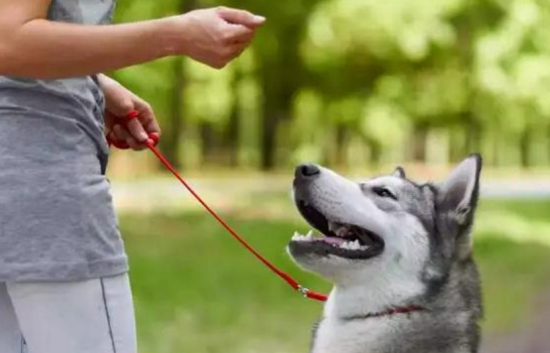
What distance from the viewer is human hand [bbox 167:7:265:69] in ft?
11.0

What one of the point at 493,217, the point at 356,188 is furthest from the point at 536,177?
the point at 356,188

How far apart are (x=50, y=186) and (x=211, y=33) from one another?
22.1 inches

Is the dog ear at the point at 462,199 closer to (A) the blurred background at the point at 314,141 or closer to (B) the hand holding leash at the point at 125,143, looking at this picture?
(B) the hand holding leash at the point at 125,143

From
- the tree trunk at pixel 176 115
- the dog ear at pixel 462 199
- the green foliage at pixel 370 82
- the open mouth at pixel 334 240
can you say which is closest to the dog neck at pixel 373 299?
the open mouth at pixel 334 240

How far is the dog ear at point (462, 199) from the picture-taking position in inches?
194

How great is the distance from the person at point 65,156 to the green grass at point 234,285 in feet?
20.4

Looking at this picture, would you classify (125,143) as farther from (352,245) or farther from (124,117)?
(352,245)

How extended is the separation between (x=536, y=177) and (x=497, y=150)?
9849 millimetres

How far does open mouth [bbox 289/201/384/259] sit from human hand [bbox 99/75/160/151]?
0.79m

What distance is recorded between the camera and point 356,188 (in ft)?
16.2

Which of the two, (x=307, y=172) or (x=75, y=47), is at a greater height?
(x=75, y=47)

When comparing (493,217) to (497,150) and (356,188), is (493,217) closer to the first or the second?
(356,188)

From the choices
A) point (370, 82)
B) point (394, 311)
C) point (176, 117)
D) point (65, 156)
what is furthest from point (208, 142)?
point (65, 156)

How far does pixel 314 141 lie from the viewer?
168 feet
